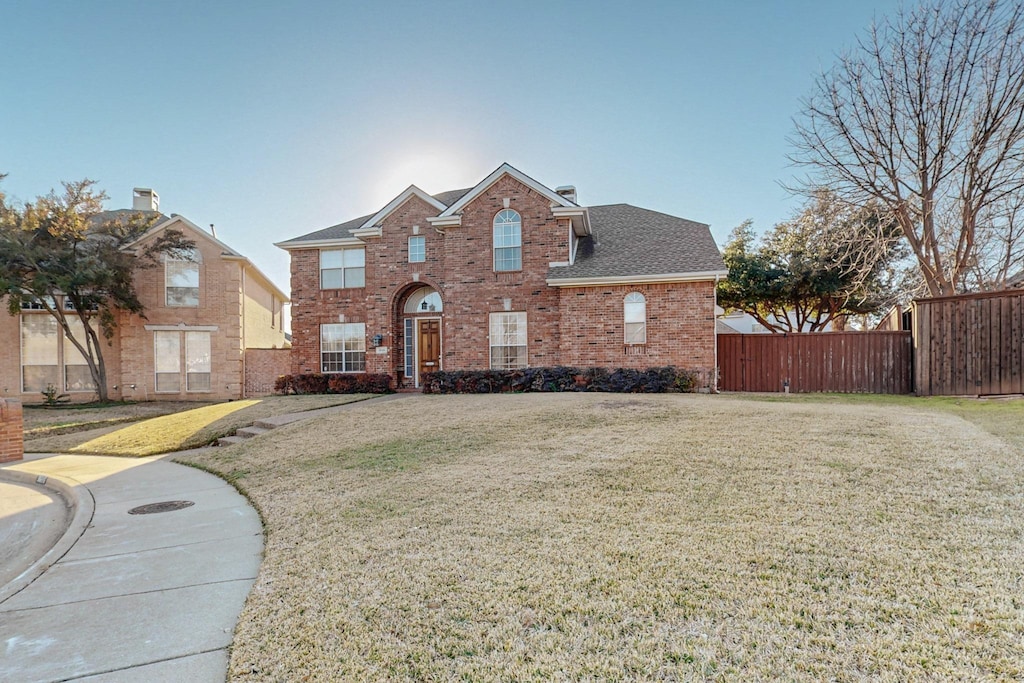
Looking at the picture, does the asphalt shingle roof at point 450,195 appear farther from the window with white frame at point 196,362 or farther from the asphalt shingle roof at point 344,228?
the window with white frame at point 196,362

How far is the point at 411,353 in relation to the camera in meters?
18.2

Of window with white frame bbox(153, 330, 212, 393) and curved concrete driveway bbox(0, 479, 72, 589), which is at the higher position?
window with white frame bbox(153, 330, 212, 393)

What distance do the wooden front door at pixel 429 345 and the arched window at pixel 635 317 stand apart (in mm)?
6434

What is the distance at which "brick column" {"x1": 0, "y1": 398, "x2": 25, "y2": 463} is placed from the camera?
928cm

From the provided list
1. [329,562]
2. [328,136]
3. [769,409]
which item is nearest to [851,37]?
[769,409]

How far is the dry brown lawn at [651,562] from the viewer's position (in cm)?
247

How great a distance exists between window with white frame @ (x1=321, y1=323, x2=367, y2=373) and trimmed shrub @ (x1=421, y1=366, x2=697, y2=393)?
13.8 ft

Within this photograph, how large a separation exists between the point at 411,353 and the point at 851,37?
1675 cm

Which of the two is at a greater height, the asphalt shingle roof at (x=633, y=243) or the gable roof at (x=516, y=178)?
the gable roof at (x=516, y=178)

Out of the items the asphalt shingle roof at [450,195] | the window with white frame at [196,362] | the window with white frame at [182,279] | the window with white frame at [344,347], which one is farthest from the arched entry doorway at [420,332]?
the window with white frame at [182,279]

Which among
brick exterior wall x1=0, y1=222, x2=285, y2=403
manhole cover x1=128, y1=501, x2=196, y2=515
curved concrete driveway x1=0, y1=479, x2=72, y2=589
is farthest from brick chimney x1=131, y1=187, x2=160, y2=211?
manhole cover x1=128, y1=501, x2=196, y2=515

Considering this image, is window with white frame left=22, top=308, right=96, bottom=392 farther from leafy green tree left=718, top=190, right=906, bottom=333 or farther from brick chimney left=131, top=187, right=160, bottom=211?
leafy green tree left=718, top=190, right=906, bottom=333

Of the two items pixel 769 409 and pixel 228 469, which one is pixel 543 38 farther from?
pixel 228 469

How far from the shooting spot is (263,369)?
19.9 metres
